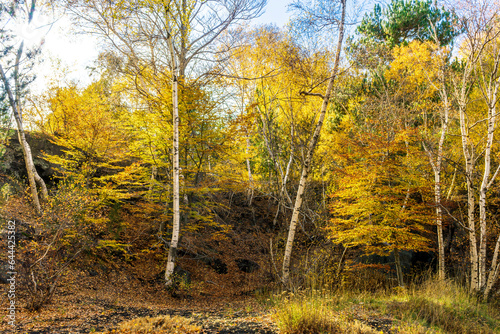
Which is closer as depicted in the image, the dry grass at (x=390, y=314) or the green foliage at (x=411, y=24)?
the dry grass at (x=390, y=314)

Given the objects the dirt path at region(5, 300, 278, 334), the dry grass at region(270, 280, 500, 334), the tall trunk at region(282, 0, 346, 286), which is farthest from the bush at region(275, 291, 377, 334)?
the tall trunk at region(282, 0, 346, 286)

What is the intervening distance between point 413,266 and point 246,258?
7.54 m

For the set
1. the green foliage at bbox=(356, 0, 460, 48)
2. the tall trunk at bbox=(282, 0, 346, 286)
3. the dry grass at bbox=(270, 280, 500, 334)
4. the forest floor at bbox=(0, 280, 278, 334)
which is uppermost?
the green foliage at bbox=(356, 0, 460, 48)

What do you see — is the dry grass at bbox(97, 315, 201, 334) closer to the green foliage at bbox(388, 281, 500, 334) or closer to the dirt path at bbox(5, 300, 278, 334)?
the dirt path at bbox(5, 300, 278, 334)

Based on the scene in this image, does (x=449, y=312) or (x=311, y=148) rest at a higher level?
(x=311, y=148)

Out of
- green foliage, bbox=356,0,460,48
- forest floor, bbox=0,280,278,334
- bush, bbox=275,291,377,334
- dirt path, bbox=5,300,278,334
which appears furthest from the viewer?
green foliage, bbox=356,0,460,48

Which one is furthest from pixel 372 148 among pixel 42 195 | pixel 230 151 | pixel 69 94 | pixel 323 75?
pixel 69 94

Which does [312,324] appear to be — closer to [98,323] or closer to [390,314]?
[390,314]

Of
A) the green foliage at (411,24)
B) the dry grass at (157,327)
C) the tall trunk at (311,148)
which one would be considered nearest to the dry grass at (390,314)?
the tall trunk at (311,148)

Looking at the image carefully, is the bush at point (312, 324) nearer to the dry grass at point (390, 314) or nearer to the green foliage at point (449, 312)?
the dry grass at point (390, 314)

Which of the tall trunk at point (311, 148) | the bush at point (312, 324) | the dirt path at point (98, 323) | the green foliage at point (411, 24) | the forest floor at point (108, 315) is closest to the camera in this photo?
the bush at point (312, 324)

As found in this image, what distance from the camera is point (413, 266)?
13.2 meters

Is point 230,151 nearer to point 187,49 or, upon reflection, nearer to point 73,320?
point 187,49

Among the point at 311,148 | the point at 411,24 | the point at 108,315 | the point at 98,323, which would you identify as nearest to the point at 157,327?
the point at 98,323
